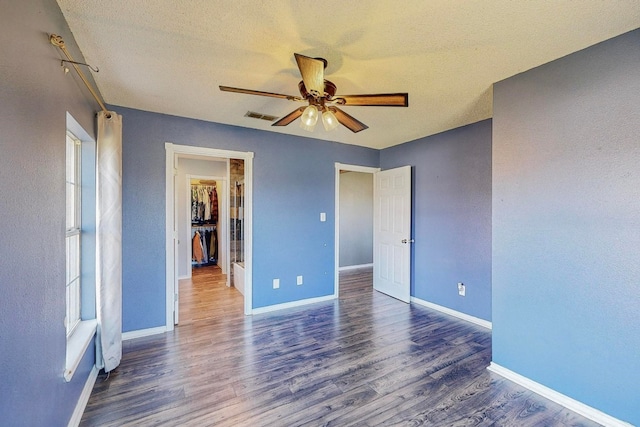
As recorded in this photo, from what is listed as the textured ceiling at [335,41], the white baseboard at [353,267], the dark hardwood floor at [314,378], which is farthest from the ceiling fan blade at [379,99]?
the white baseboard at [353,267]

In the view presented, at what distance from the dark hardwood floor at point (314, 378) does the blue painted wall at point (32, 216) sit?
23.2 inches

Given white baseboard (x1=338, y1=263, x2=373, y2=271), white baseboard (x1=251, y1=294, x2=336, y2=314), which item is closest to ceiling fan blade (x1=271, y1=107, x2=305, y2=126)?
white baseboard (x1=251, y1=294, x2=336, y2=314)

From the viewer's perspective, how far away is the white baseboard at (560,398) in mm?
1760

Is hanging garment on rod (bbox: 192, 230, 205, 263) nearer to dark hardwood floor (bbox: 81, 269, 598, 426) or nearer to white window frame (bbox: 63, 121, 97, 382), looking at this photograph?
dark hardwood floor (bbox: 81, 269, 598, 426)

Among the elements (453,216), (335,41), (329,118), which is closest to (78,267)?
(329,118)

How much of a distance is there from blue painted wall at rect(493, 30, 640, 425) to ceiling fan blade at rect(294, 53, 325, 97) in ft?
5.22

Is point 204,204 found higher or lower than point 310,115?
lower

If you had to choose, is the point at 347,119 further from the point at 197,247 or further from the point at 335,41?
the point at 197,247

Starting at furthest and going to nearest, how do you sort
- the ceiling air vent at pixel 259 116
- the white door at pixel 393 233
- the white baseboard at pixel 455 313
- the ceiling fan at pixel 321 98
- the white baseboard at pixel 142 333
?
the white door at pixel 393 233, the white baseboard at pixel 455 313, the ceiling air vent at pixel 259 116, the white baseboard at pixel 142 333, the ceiling fan at pixel 321 98

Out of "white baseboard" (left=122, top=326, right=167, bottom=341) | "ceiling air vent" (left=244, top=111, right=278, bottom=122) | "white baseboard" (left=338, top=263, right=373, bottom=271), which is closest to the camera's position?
"white baseboard" (left=122, top=326, right=167, bottom=341)

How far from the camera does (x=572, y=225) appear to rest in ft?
6.22

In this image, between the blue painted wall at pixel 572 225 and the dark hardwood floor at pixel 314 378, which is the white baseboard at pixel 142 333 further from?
the blue painted wall at pixel 572 225

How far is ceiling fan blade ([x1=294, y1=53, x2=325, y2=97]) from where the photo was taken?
1.52m

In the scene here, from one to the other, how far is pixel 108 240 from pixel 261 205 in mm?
1702
